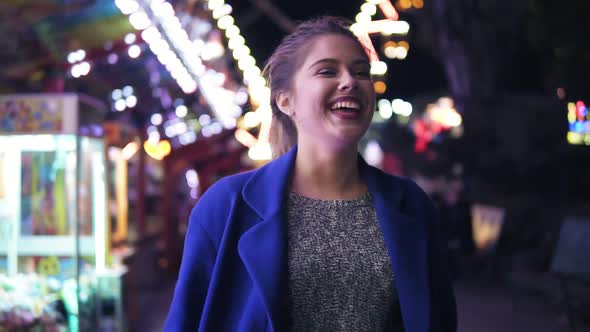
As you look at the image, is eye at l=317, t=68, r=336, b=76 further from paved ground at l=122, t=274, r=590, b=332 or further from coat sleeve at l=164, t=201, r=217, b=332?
paved ground at l=122, t=274, r=590, b=332

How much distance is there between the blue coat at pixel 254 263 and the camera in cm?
186

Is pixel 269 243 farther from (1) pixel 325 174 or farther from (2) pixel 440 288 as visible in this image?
(2) pixel 440 288

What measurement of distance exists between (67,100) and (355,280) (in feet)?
14.8

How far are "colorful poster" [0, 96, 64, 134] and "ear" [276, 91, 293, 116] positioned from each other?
403cm

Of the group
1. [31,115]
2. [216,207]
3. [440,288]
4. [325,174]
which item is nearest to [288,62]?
[325,174]

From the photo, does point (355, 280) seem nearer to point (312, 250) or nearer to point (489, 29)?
point (312, 250)

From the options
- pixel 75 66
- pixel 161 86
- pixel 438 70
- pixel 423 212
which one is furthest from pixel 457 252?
pixel 438 70

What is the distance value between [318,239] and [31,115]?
451 centimetres

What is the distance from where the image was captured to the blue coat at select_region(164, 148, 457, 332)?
186cm

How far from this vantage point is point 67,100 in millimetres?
5680

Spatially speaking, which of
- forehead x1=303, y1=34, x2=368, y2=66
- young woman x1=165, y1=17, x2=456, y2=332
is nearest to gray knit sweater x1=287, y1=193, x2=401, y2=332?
young woman x1=165, y1=17, x2=456, y2=332

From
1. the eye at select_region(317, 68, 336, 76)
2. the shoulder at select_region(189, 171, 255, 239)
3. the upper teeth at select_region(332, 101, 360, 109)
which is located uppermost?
the eye at select_region(317, 68, 336, 76)

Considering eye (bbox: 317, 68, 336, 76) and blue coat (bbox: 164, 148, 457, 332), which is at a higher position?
eye (bbox: 317, 68, 336, 76)

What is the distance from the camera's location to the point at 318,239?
6.40 ft
